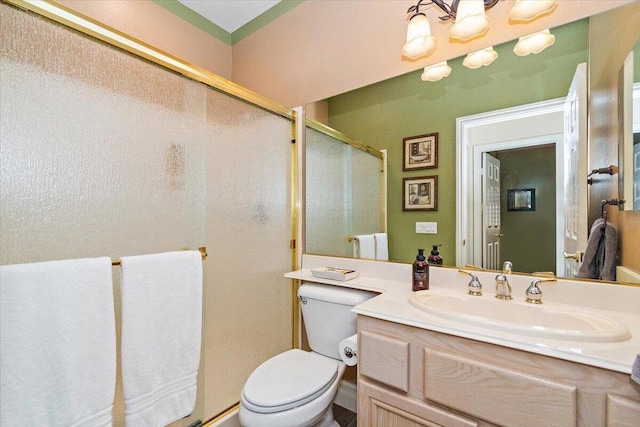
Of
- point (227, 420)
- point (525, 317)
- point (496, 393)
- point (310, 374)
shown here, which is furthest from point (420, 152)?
point (227, 420)

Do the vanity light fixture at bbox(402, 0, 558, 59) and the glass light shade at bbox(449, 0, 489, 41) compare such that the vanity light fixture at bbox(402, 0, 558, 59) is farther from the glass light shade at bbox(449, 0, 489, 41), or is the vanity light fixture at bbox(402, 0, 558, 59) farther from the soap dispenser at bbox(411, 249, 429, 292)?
the soap dispenser at bbox(411, 249, 429, 292)

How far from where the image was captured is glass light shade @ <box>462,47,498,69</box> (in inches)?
51.6

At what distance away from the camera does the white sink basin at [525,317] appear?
813 millimetres

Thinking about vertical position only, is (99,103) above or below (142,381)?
above

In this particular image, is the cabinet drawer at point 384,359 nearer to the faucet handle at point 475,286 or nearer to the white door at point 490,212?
the faucet handle at point 475,286

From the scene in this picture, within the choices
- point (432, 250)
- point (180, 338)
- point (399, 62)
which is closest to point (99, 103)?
point (180, 338)

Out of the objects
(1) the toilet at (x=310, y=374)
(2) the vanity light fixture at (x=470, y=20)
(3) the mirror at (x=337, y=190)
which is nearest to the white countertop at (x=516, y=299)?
(1) the toilet at (x=310, y=374)

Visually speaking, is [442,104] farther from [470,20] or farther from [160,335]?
[160,335]

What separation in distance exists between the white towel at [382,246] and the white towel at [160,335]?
92 centimetres

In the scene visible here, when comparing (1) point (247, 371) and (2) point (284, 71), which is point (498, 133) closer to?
(2) point (284, 71)

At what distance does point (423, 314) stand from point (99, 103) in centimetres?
142

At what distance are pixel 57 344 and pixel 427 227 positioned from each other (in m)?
1.52

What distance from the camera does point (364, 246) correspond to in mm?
1696

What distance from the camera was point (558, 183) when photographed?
1197 millimetres
